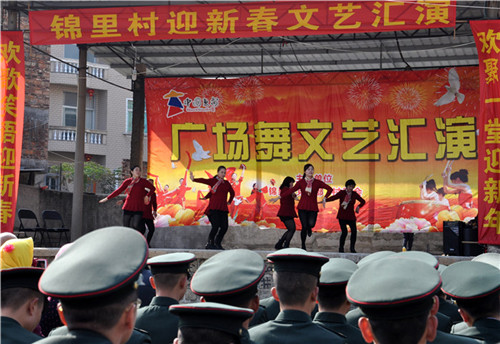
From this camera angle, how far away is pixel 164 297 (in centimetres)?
390

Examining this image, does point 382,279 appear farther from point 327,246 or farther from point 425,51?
point 425,51

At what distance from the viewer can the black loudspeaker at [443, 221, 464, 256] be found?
43.4 feet

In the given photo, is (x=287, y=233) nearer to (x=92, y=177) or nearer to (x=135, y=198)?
(x=135, y=198)

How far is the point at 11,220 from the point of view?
11234 mm

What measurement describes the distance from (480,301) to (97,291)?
195 cm

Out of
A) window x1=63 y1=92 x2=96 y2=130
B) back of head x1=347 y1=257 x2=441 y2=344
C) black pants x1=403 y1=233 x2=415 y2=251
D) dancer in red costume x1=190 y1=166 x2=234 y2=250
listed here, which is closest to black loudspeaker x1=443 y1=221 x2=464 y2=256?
black pants x1=403 y1=233 x2=415 y2=251

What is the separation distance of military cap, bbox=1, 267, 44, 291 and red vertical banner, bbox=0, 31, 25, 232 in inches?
338

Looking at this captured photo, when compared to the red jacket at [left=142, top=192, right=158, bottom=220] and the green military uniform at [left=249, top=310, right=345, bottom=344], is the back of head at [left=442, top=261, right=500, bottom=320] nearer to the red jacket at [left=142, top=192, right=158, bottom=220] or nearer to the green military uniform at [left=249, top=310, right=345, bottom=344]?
the green military uniform at [left=249, top=310, right=345, bottom=344]

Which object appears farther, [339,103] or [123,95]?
[123,95]

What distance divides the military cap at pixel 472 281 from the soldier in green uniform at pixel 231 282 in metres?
0.95

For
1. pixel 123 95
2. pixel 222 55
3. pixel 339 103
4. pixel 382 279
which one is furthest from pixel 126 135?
pixel 382 279

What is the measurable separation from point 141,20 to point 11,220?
4.07 meters

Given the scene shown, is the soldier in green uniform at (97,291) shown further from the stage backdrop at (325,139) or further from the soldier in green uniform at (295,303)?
the stage backdrop at (325,139)

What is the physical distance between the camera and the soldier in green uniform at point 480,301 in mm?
3102
